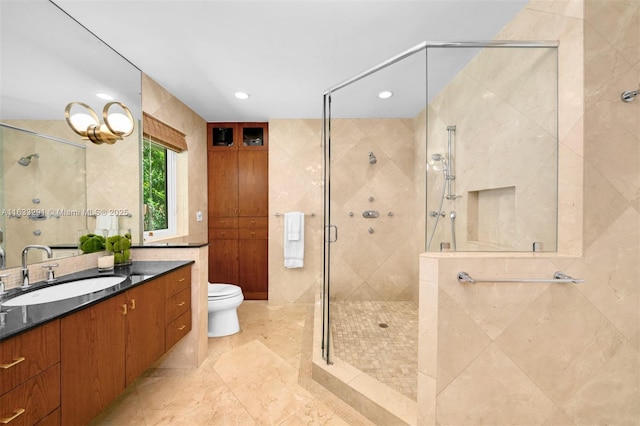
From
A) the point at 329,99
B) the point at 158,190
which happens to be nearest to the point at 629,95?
the point at 329,99

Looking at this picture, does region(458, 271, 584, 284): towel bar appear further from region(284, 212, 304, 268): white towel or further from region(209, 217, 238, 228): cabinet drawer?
region(209, 217, 238, 228): cabinet drawer

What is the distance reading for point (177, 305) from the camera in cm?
170

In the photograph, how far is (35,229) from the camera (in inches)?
53.5

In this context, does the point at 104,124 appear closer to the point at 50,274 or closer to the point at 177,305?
the point at 50,274

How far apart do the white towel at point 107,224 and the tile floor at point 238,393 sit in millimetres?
1003

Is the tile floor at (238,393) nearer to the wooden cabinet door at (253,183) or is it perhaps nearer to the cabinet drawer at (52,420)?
the cabinet drawer at (52,420)

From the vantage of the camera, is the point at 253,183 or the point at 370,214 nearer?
the point at 370,214

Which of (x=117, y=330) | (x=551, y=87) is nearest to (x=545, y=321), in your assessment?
(x=551, y=87)

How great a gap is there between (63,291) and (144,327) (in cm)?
45

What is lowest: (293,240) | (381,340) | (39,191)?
(381,340)

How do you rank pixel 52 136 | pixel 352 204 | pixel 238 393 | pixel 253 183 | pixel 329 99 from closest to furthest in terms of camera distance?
pixel 52 136 → pixel 238 393 → pixel 329 99 → pixel 352 204 → pixel 253 183

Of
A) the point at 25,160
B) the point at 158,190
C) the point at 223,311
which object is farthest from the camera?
the point at 158,190

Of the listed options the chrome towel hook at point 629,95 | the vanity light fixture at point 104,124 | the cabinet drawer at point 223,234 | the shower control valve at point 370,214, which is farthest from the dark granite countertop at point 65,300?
the chrome towel hook at point 629,95

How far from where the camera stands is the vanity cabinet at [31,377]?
79cm
